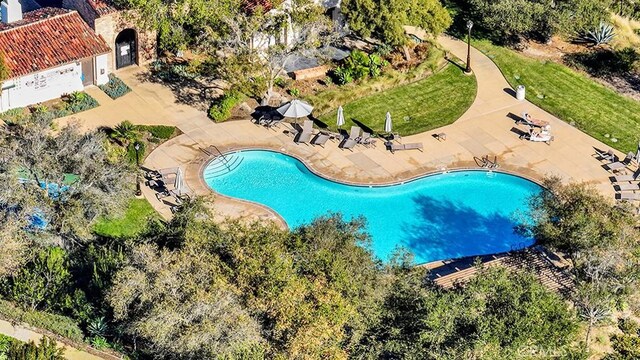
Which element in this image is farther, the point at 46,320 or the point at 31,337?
the point at 31,337

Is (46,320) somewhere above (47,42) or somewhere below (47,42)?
below

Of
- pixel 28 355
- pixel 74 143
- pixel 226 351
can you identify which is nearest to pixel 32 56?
pixel 74 143

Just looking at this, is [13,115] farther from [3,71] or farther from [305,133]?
[305,133]

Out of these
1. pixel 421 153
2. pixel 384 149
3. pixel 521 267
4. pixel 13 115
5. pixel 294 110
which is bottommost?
pixel 13 115

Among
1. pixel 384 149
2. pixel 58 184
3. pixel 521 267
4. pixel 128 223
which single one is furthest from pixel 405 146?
pixel 58 184

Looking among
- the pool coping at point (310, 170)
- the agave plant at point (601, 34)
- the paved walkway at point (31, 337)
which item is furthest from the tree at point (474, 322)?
the agave plant at point (601, 34)

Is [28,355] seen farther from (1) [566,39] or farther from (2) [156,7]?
(1) [566,39]

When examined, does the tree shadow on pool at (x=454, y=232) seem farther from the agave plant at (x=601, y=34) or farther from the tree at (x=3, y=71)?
the tree at (x=3, y=71)

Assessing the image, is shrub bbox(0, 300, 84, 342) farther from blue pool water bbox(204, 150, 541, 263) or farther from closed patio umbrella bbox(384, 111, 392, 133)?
closed patio umbrella bbox(384, 111, 392, 133)
